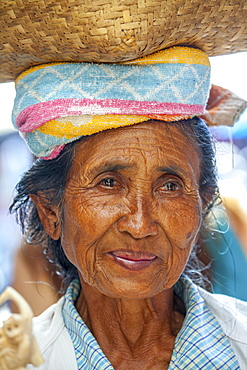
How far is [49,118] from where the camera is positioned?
1882 millimetres

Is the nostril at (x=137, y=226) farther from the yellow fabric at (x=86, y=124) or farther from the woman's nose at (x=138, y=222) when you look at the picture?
the yellow fabric at (x=86, y=124)

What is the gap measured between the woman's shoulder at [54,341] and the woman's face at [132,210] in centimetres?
30

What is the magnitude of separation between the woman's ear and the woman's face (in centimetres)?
14

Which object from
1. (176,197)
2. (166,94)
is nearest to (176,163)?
(176,197)

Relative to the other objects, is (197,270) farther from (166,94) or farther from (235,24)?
(235,24)

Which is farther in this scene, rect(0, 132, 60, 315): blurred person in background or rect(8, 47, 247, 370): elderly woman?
rect(0, 132, 60, 315): blurred person in background

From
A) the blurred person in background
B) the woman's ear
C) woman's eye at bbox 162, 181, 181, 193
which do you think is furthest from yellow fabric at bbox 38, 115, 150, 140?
the blurred person in background

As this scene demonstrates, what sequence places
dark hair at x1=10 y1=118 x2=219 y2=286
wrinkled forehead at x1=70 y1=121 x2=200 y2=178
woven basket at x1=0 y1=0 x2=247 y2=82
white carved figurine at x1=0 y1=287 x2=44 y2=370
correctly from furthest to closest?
1. dark hair at x1=10 y1=118 x2=219 y2=286
2. wrinkled forehead at x1=70 y1=121 x2=200 y2=178
3. woven basket at x1=0 y1=0 x2=247 y2=82
4. white carved figurine at x1=0 y1=287 x2=44 y2=370

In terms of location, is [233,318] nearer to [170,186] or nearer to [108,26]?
[170,186]

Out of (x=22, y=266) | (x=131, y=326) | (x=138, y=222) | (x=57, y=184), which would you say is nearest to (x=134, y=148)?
(x=138, y=222)

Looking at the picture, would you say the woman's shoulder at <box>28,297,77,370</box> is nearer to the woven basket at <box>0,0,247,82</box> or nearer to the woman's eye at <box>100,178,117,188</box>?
the woman's eye at <box>100,178,117,188</box>

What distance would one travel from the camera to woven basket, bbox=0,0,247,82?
159cm

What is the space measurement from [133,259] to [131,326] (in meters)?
0.40

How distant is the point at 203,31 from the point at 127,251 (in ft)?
2.82
